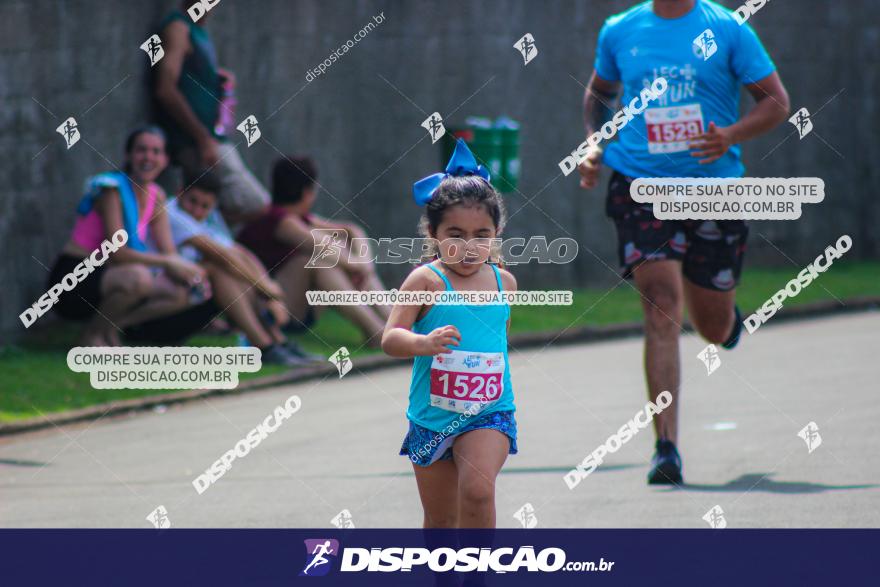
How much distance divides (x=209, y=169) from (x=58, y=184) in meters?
1.13

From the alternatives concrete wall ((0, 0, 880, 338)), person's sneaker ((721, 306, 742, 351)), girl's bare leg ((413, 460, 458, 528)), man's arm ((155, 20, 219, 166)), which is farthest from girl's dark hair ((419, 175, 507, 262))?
man's arm ((155, 20, 219, 166))

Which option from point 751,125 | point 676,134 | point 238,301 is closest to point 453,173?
point 676,134

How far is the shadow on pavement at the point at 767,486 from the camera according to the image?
6.11 m

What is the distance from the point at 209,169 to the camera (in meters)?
11.9

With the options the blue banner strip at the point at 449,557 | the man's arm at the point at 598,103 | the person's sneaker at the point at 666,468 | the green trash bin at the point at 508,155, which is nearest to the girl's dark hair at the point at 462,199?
the blue banner strip at the point at 449,557

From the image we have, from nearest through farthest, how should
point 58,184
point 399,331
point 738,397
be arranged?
1. point 399,331
2. point 738,397
3. point 58,184

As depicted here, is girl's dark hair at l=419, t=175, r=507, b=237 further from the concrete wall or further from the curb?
the concrete wall

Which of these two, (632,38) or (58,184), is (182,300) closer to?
(58,184)

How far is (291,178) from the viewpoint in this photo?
11375 mm

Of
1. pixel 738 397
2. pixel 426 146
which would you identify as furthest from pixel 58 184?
pixel 738 397

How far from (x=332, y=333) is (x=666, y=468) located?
6.05 m

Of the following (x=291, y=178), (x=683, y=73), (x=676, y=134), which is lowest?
(x=676, y=134)

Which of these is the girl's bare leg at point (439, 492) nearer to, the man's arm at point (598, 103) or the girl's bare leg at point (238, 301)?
the man's arm at point (598, 103)

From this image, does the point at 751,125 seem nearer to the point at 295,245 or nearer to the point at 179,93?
the point at 295,245
